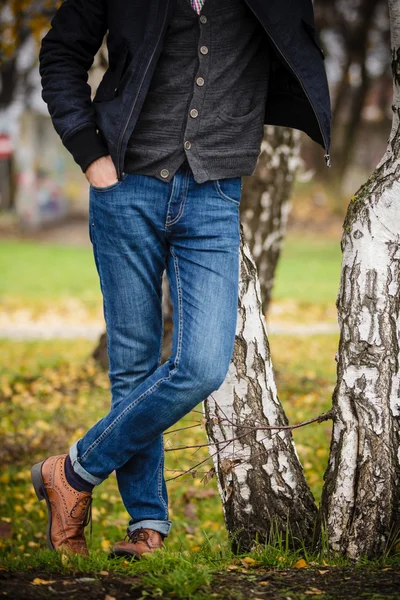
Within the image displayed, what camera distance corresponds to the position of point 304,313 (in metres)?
12.7

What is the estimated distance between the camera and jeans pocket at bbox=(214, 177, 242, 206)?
9.14 feet

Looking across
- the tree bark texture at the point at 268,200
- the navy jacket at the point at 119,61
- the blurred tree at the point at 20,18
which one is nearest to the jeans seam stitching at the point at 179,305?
the navy jacket at the point at 119,61

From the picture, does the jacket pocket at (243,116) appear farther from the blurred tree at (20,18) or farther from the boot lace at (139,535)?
the blurred tree at (20,18)

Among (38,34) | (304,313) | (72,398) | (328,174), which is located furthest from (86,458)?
(328,174)

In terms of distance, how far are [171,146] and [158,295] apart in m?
0.56

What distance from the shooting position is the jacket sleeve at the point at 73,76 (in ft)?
8.92

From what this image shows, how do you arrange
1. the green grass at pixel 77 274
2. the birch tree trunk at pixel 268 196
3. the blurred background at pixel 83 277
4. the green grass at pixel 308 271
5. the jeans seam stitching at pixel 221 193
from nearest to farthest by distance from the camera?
the jeans seam stitching at pixel 221 193
the blurred background at pixel 83 277
the birch tree trunk at pixel 268 196
the green grass at pixel 77 274
the green grass at pixel 308 271

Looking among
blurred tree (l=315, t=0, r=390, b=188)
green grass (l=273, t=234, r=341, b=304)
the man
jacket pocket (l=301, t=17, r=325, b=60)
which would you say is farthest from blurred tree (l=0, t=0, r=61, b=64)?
blurred tree (l=315, t=0, r=390, b=188)

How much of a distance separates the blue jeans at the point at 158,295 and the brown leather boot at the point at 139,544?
0.90 ft

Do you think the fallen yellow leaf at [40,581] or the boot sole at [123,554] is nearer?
the fallen yellow leaf at [40,581]

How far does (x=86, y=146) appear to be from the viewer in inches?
107

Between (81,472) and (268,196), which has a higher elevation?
(268,196)

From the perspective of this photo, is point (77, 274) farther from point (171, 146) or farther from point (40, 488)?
point (171, 146)

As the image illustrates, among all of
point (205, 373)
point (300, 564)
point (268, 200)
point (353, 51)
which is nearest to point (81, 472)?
point (205, 373)
